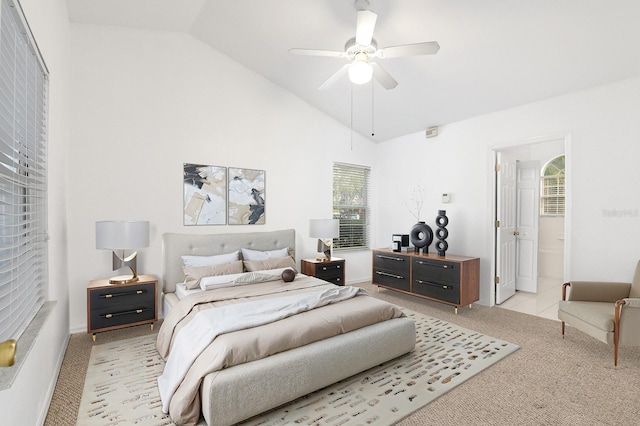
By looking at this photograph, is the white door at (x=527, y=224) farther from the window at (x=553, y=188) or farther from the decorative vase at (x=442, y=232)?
the decorative vase at (x=442, y=232)

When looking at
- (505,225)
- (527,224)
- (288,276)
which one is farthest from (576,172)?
(288,276)

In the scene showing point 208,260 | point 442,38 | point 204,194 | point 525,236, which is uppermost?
point 442,38

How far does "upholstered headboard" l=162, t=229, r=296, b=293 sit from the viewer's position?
3.83 m

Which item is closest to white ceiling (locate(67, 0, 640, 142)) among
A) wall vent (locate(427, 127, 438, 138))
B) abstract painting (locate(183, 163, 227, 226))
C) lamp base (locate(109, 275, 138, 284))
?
wall vent (locate(427, 127, 438, 138))

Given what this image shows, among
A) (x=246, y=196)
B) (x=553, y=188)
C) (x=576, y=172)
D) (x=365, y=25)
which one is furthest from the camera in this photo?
(x=553, y=188)

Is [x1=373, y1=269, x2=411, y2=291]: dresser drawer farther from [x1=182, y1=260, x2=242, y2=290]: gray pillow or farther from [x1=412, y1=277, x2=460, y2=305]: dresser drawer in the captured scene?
[x1=182, y1=260, x2=242, y2=290]: gray pillow

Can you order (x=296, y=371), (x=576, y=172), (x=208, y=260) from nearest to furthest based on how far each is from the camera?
(x=296, y=371) → (x=576, y=172) → (x=208, y=260)

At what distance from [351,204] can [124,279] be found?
3.73 meters

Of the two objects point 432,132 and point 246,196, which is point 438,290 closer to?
point 432,132

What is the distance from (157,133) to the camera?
3.88 metres

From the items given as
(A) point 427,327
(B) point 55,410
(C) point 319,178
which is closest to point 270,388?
(B) point 55,410

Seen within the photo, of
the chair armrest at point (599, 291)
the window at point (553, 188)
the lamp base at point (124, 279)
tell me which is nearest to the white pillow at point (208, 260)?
the lamp base at point (124, 279)

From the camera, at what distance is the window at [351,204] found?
5.62 meters

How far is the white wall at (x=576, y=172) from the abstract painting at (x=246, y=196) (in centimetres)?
275
